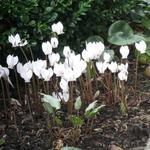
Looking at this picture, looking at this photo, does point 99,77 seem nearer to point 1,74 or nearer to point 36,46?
point 36,46

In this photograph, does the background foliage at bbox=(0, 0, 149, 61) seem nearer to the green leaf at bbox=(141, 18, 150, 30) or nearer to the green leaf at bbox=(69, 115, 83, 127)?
the green leaf at bbox=(141, 18, 150, 30)

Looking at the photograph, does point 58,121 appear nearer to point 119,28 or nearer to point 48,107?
point 48,107

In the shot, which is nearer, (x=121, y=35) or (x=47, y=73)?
(x=47, y=73)

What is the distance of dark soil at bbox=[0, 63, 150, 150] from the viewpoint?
3.05 m

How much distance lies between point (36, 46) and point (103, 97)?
60 centimetres

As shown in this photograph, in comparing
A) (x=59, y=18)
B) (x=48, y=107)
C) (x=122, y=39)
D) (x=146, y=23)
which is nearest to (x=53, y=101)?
(x=48, y=107)

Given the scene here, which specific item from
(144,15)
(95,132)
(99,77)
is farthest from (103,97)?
(144,15)

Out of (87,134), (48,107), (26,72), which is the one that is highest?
(26,72)

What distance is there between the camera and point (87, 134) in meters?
3.13

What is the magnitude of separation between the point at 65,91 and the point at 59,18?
A: 84 cm

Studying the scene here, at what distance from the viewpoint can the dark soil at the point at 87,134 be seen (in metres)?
3.05

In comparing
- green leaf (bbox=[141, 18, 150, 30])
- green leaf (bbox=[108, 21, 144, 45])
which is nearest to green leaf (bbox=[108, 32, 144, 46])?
green leaf (bbox=[108, 21, 144, 45])

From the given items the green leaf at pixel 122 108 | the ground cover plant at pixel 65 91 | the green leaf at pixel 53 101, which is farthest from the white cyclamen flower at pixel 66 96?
the green leaf at pixel 122 108

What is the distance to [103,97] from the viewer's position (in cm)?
354
